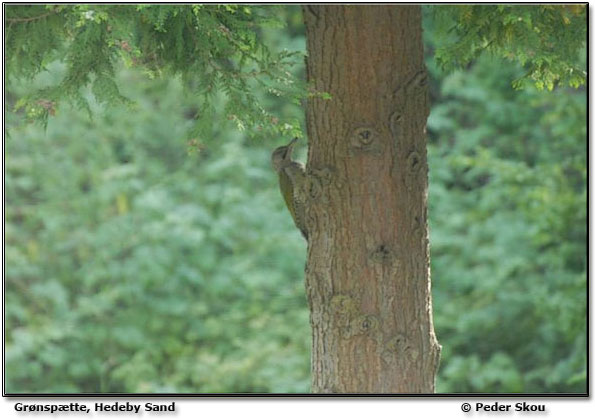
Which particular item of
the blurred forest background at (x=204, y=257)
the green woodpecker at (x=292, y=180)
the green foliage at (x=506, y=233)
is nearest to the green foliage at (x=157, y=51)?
the green woodpecker at (x=292, y=180)

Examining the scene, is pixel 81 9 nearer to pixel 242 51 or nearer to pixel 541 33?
pixel 242 51

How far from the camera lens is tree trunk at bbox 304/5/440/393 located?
90.7 inches

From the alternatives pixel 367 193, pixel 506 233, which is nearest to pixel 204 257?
pixel 506 233

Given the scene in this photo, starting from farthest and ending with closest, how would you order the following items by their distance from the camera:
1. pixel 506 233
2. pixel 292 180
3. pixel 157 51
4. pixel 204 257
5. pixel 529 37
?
pixel 204 257 → pixel 506 233 → pixel 292 180 → pixel 157 51 → pixel 529 37

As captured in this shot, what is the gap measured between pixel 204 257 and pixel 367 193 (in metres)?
3.56

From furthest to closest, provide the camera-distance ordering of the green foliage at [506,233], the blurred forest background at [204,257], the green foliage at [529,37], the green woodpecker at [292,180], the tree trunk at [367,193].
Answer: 1. the blurred forest background at [204,257]
2. the green foliage at [506,233]
3. the green woodpecker at [292,180]
4. the tree trunk at [367,193]
5. the green foliage at [529,37]

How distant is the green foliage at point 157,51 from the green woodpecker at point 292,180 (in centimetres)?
38

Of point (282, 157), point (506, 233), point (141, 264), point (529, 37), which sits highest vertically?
point (506, 233)

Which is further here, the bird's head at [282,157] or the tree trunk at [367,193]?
the bird's head at [282,157]

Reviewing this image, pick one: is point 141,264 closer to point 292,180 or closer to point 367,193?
point 292,180

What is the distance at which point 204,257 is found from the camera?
578cm

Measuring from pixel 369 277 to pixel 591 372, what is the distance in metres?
0.80

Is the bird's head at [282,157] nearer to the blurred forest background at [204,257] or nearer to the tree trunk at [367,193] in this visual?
the tree trunk at [367,193]

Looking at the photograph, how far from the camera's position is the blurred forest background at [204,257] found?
5.48 meters
